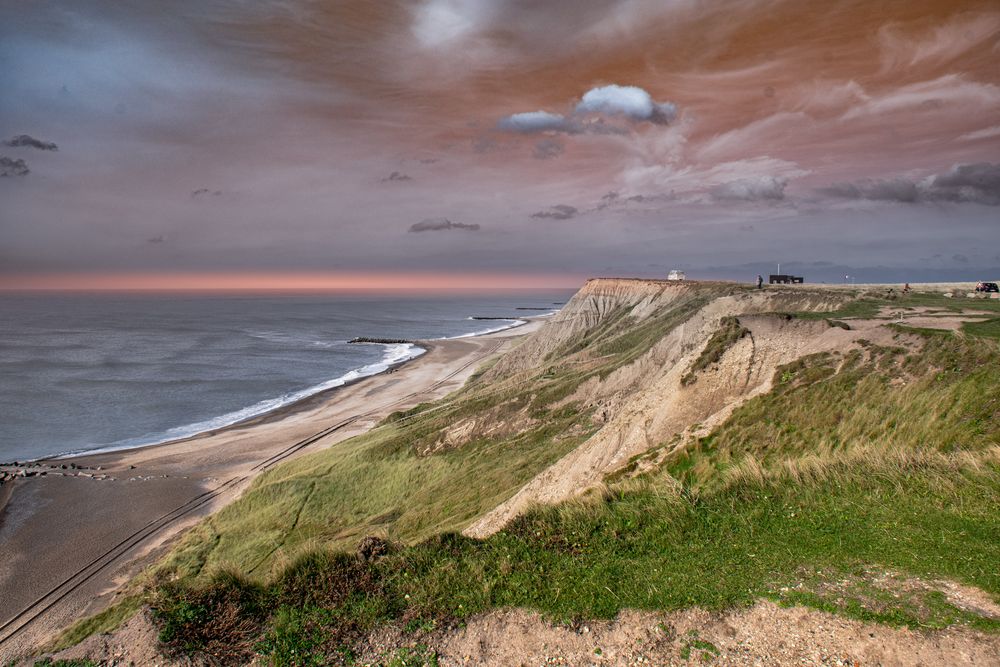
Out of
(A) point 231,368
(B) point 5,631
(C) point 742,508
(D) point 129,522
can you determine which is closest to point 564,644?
(C) point 742,508

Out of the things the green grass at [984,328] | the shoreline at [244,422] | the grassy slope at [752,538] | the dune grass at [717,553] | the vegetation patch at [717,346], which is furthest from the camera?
the shoreline at [244,422]

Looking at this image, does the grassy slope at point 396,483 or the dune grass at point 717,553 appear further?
the grassy slope at point 396,483

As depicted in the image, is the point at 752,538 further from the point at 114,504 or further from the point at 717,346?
the point at 114,504

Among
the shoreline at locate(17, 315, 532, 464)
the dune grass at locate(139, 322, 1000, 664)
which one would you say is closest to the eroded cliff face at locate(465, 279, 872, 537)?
the dune grass at locate(139, 322, 1000, 664)

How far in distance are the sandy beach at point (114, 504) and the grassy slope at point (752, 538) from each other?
59.2ft

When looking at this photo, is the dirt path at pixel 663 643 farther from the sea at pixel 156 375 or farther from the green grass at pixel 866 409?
the sea at pixel 156 375

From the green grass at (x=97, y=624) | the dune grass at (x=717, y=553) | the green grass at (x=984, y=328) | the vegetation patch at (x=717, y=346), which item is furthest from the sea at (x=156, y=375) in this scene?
the green grass at (x=984, y=328)

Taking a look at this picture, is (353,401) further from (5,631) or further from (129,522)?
(5,631)

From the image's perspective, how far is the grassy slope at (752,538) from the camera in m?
8.87

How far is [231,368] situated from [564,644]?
282 ft

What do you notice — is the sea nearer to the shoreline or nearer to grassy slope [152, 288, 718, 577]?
the shoreline

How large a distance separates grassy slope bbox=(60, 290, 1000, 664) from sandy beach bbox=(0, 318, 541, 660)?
710 inches

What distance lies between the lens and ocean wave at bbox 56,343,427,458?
45500 mm

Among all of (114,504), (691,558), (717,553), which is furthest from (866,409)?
(114,504)
